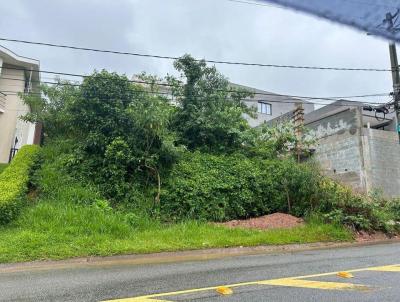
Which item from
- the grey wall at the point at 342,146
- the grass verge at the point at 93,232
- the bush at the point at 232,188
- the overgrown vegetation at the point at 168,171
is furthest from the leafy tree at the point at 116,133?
the grey wall at the point at 342,146

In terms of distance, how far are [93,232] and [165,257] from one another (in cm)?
241

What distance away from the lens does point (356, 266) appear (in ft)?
25.0

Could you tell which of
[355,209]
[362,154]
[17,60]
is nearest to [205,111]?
[355,209]

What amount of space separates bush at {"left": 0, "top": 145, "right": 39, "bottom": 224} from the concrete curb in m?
2.57

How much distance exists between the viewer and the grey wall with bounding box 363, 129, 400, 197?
62.8 ft

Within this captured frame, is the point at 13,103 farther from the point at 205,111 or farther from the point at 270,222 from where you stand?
the point at 270,222

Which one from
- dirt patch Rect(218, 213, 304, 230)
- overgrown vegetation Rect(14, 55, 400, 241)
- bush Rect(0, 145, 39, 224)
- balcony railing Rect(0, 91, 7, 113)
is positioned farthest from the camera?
balcony railing Rect(0, 91, 7, 113)

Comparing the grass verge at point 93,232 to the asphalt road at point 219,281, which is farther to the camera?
the grass verge at point 93,232

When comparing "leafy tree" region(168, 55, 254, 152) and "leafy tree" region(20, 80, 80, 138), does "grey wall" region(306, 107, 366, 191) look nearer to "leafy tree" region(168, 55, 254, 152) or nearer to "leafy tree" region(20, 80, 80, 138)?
"leafy tree" region(168, 55, 254, 152)

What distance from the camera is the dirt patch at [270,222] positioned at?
41.3ft

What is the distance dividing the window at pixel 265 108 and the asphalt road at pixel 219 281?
3064 cm

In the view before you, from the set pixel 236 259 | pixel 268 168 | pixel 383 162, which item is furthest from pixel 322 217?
pixel 383 162

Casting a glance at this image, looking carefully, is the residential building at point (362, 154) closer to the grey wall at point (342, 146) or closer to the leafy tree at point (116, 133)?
the grey wall at point (342, 146)

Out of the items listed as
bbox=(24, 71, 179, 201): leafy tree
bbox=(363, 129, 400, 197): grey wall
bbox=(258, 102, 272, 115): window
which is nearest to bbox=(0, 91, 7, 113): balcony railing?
bbox=(24, 71, 179, 201): leafy tree
